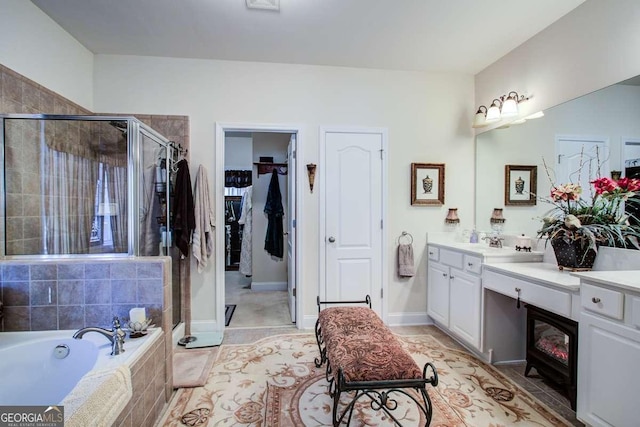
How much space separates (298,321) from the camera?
305cm

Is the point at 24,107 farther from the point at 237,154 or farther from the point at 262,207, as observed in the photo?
the point at 237,154

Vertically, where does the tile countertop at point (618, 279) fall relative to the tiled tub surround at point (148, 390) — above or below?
above

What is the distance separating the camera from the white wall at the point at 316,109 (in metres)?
2.89

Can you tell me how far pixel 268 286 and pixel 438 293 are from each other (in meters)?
2.59

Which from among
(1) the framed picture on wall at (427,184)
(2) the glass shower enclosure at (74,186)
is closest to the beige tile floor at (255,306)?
(2) the glass shower enclosure at (74,186)

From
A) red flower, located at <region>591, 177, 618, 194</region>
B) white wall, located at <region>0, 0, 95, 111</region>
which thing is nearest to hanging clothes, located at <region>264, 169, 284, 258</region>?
white wall, located at <region>0, 0, 95, 111</region>

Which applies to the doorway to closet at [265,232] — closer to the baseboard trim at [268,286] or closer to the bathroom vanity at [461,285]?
the baseboard trim at [268,286]

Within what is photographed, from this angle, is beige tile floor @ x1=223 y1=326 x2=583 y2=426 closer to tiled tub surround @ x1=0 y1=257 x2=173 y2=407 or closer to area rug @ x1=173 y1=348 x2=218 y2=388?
area rug @ x1=173 y1=348 x2=218 y2=388

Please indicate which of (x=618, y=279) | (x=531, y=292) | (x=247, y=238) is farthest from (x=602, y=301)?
(x=247, y=238)

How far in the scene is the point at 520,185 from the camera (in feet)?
8.69

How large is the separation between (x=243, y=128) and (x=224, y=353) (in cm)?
214

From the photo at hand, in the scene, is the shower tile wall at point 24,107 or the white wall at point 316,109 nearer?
the shower tile wall at point 24,107

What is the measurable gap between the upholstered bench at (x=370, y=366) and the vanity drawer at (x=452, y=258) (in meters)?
1.16

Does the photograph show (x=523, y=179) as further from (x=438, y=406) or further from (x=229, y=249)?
(x=229, y=249)
